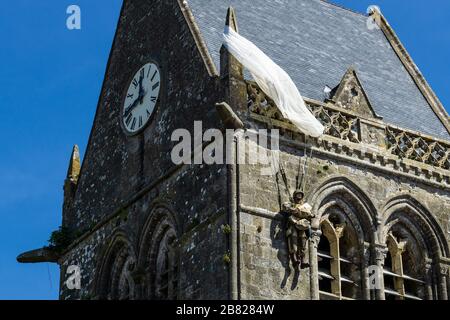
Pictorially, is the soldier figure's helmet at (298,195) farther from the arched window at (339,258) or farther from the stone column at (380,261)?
the stone column at (380,261)

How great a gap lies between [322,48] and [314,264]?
27.3ft

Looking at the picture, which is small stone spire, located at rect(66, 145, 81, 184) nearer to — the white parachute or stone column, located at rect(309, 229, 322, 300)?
the white parachute

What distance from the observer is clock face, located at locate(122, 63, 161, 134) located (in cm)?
3612

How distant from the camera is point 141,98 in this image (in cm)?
3672

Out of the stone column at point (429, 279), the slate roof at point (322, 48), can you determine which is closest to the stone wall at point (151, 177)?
the slate roof at point (322, 48)

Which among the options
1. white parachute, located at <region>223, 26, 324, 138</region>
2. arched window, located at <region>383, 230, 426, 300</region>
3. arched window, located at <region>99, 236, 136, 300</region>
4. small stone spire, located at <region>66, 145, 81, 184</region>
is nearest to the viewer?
white parachute, located at <region>223, 26, 324, 138</region>

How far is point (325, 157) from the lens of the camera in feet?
110

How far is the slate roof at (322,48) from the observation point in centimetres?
3628

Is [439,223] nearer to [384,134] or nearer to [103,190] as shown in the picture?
[384,134]

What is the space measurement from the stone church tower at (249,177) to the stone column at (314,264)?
0.04 metres

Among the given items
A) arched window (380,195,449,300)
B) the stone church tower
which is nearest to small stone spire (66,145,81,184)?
the stone church tower

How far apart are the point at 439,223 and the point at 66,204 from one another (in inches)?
406

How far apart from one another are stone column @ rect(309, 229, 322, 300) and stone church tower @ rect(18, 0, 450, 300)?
4 centimetres
